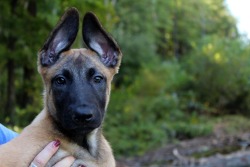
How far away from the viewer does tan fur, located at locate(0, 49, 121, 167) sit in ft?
14.7

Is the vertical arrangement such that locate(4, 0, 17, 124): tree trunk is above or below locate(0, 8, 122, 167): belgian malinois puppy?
below

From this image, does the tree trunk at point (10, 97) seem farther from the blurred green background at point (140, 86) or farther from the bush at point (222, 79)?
the bush at point (222, 79)

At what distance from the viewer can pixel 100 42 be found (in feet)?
17.4

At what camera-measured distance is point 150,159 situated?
16.9 meters

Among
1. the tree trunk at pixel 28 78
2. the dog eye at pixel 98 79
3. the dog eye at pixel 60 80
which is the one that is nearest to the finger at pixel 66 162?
the dog eye at pixel 60 80

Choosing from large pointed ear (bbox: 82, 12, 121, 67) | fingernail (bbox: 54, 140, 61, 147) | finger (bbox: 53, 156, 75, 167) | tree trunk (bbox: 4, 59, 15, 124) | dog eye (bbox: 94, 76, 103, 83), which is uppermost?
large pointed ear (bbox: 82, 12, 121, 67)

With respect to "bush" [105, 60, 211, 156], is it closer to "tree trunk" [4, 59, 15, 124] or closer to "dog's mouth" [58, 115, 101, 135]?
"tree trunk" [4, 59, 15, 124]

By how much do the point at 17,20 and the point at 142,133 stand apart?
29.4ft

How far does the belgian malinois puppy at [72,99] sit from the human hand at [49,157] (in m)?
0.06

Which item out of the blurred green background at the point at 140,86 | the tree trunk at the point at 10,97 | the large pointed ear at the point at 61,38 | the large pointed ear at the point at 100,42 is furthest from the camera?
the tree trunk at the point at 10,97

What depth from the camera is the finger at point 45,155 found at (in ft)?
14.5

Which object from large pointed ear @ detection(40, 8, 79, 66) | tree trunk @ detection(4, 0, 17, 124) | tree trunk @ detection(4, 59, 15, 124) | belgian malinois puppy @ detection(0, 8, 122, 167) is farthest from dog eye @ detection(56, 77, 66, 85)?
Answer: tree trunk @ detection(4, 59, 15, 124)

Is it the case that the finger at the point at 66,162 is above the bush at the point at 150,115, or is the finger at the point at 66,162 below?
above

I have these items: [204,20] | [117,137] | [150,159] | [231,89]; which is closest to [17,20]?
[150,159]
